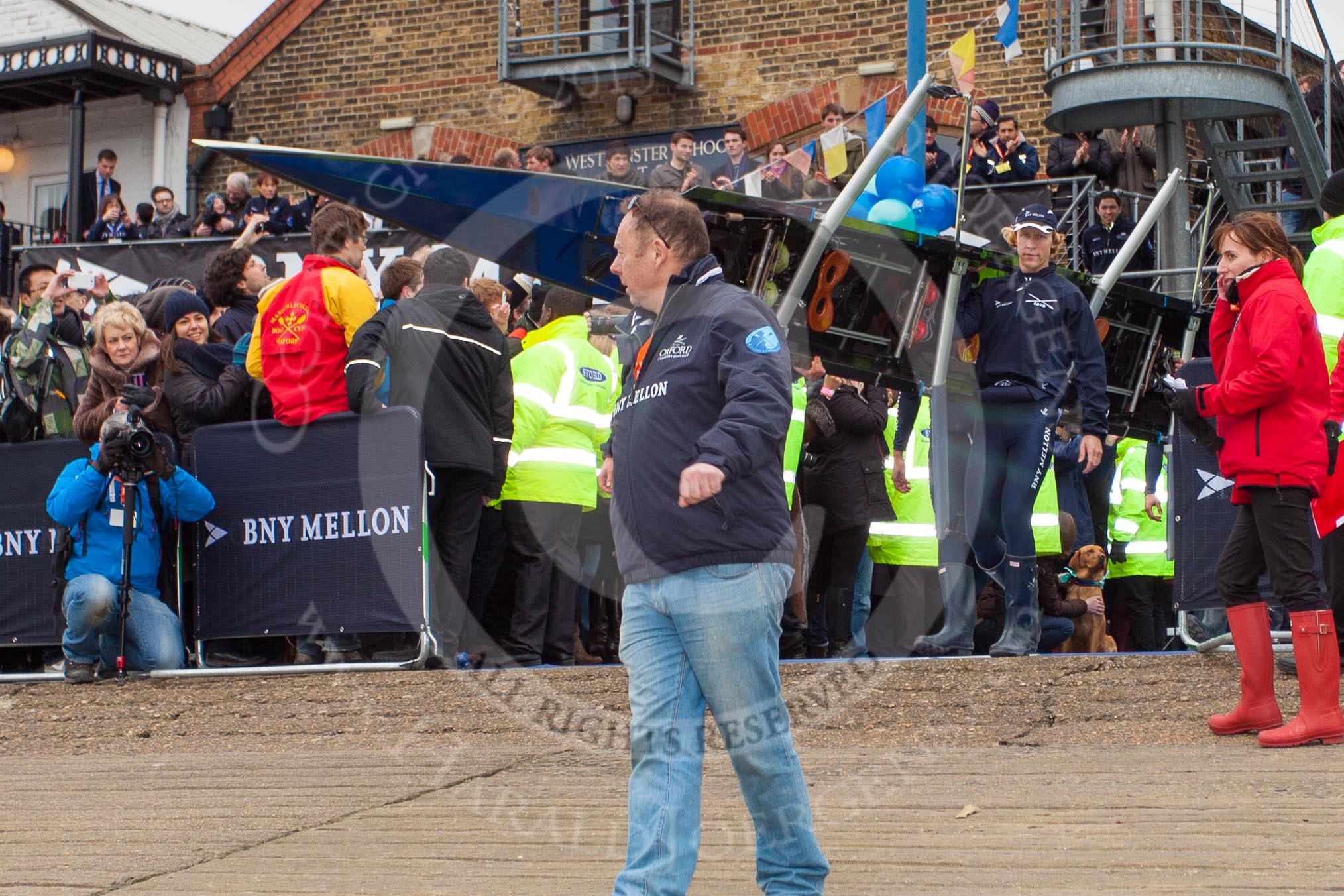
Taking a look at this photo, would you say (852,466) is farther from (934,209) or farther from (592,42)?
(592,42)

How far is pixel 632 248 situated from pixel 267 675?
14.7 feet

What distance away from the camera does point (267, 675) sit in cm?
776

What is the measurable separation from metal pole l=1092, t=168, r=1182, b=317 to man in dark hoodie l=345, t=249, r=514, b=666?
3201 millimetres

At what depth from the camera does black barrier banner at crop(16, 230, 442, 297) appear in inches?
584

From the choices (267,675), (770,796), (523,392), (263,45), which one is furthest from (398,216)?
(263,45)

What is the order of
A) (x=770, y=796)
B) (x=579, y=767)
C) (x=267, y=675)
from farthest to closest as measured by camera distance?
(x=267, y=675) < (x=579, y=767) < (x=770, y=796)

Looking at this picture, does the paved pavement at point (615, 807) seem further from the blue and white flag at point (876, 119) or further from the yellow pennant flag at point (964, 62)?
the blue and white flag at point (876, 119)

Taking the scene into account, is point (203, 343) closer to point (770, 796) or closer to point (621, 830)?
point (621, 830)

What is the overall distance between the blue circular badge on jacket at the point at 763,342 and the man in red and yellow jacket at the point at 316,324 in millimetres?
4366

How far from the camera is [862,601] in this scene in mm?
9508

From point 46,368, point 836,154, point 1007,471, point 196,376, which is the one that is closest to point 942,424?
point 1007,471

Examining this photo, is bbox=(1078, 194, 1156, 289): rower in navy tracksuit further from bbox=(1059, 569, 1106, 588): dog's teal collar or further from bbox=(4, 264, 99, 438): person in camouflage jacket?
bbox=(4, 264, 99, 438): person in camouflage jacket

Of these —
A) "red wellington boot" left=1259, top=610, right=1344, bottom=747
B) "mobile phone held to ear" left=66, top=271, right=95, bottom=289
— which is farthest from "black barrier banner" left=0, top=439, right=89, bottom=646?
"mobile phone held to ear" left=66, top=271, right=95, bottom=289

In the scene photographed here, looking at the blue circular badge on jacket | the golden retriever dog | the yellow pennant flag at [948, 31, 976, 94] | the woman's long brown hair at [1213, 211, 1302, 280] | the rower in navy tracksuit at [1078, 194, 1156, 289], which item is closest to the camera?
the blue circular badge on jacket
